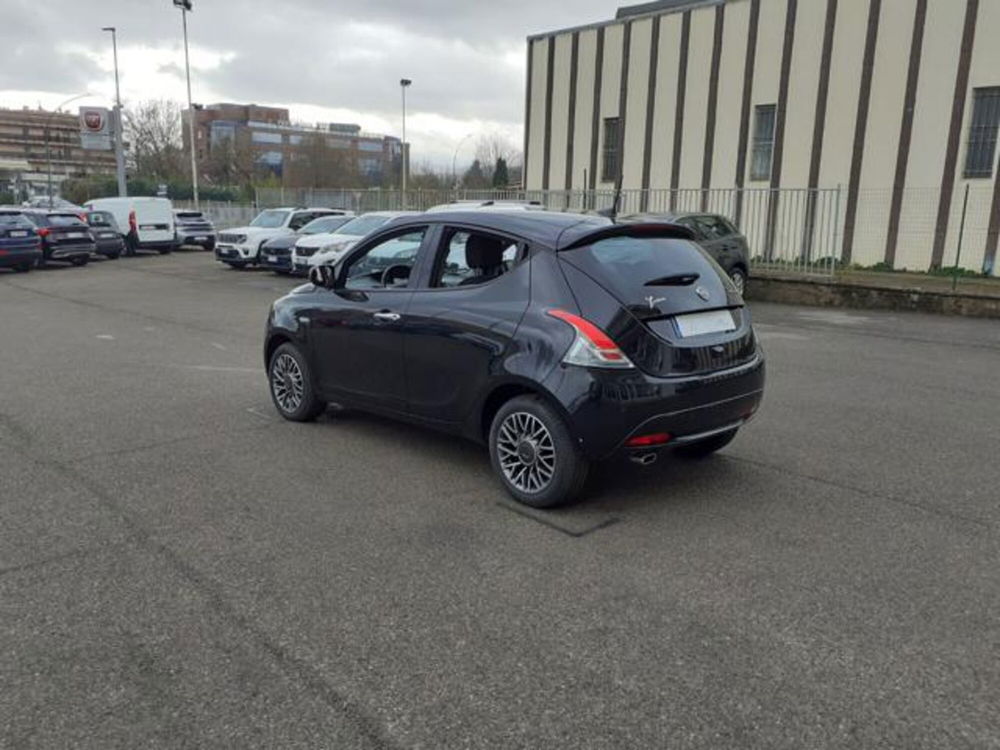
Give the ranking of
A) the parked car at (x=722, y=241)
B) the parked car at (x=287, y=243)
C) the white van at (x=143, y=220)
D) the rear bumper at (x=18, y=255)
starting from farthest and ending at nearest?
the white van at (x=143, y=220)
the rear bumper at (x=18, y=255)
the parked car at (x=287, y=243)
the parked car at (x=722, y=241)

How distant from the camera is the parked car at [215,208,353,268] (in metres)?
21.6

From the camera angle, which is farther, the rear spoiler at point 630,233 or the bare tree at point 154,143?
the bare tree at point 154,143

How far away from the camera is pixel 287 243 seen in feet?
66.3

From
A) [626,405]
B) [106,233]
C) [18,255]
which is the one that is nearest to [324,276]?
[626,405]

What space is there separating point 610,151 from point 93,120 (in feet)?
84.3

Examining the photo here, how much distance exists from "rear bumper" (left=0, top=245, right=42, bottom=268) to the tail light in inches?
827

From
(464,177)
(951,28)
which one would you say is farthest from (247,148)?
(951,28)

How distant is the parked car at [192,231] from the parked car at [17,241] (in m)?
6.91

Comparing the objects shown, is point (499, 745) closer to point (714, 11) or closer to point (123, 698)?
point (123, 698)

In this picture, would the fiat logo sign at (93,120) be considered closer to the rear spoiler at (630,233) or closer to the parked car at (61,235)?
the parked car at (61,235)

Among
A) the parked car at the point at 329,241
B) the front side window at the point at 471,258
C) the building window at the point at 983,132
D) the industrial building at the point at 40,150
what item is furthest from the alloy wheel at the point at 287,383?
the industrial building at the point at 40,150

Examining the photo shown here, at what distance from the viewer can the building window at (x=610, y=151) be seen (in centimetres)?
2603

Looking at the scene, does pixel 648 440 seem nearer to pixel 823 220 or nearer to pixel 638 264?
pixel 638 264

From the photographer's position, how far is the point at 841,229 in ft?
67.7
